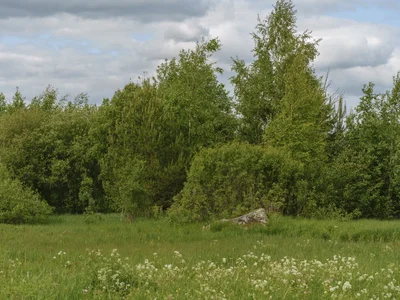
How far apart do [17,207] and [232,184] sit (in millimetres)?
10693

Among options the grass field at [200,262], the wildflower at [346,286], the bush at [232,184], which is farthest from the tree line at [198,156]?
the wildflower at [346,286]

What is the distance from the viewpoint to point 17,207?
85.2 ft

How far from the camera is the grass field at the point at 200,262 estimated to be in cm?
908

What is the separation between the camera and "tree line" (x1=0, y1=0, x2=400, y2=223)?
25.7 meters

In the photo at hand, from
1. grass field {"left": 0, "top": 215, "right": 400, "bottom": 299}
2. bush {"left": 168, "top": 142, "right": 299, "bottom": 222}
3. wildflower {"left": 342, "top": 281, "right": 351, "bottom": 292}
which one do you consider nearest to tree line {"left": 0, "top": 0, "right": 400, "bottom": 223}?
bush {"left": 168, "top": 142, "right": 299, "bottom": 222}

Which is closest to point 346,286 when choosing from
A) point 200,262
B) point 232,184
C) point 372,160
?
point 200,262

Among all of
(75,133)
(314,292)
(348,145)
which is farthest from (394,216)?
(314,292)

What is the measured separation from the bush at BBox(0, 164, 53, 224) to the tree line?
0.07 meters

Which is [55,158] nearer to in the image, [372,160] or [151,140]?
[151,140]

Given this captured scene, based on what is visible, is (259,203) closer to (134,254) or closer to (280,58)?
(134,254)

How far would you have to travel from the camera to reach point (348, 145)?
114 ft

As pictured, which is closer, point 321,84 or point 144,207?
point 144,207

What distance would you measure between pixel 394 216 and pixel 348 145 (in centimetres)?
550

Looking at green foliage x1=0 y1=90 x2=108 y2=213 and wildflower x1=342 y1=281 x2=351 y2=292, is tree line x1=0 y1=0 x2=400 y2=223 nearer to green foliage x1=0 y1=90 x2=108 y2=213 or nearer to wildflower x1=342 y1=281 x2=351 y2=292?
green foliage x1=0 y1=90 x2=108 y2=213
